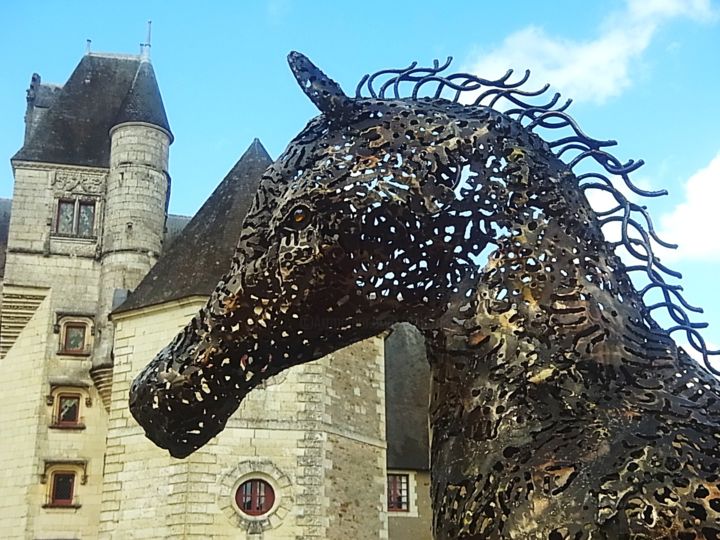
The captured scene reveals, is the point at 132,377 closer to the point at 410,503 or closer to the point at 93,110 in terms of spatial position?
the point at 410,503

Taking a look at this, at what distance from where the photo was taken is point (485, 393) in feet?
7.14

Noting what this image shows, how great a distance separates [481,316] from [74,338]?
2324 centimetres

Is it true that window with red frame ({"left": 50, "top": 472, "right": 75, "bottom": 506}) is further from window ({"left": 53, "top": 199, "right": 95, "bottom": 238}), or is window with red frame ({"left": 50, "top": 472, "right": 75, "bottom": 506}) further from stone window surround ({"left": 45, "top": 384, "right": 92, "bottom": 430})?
window ({"left": 53, "top": 199, "right": 95, "bottom": 238})

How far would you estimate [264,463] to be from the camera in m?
18.7

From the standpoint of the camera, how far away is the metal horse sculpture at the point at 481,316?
1.95 meters

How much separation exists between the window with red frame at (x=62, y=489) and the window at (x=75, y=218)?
6.53 m

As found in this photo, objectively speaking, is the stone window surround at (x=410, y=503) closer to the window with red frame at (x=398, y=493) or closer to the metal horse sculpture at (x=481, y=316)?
the window with red frame at (x=398, y=493)

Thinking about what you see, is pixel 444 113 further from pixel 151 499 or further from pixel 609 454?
pixel 151 499

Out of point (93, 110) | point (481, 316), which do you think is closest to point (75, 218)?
point (93, 110)

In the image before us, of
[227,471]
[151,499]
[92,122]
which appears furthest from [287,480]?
[92,122]

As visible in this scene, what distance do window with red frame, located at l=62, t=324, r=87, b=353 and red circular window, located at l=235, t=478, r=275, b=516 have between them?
7.55 m

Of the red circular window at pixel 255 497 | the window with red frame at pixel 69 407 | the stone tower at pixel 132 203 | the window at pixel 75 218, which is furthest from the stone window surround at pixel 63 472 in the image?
the red circular window at pixel 255 497

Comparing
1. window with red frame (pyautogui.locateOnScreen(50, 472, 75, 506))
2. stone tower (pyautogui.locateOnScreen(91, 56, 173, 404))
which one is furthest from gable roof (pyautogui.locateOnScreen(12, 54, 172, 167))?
window with red frame (pyautogui.locateOnScreen(50, 472, 75, 506))

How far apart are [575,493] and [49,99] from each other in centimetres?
2912
